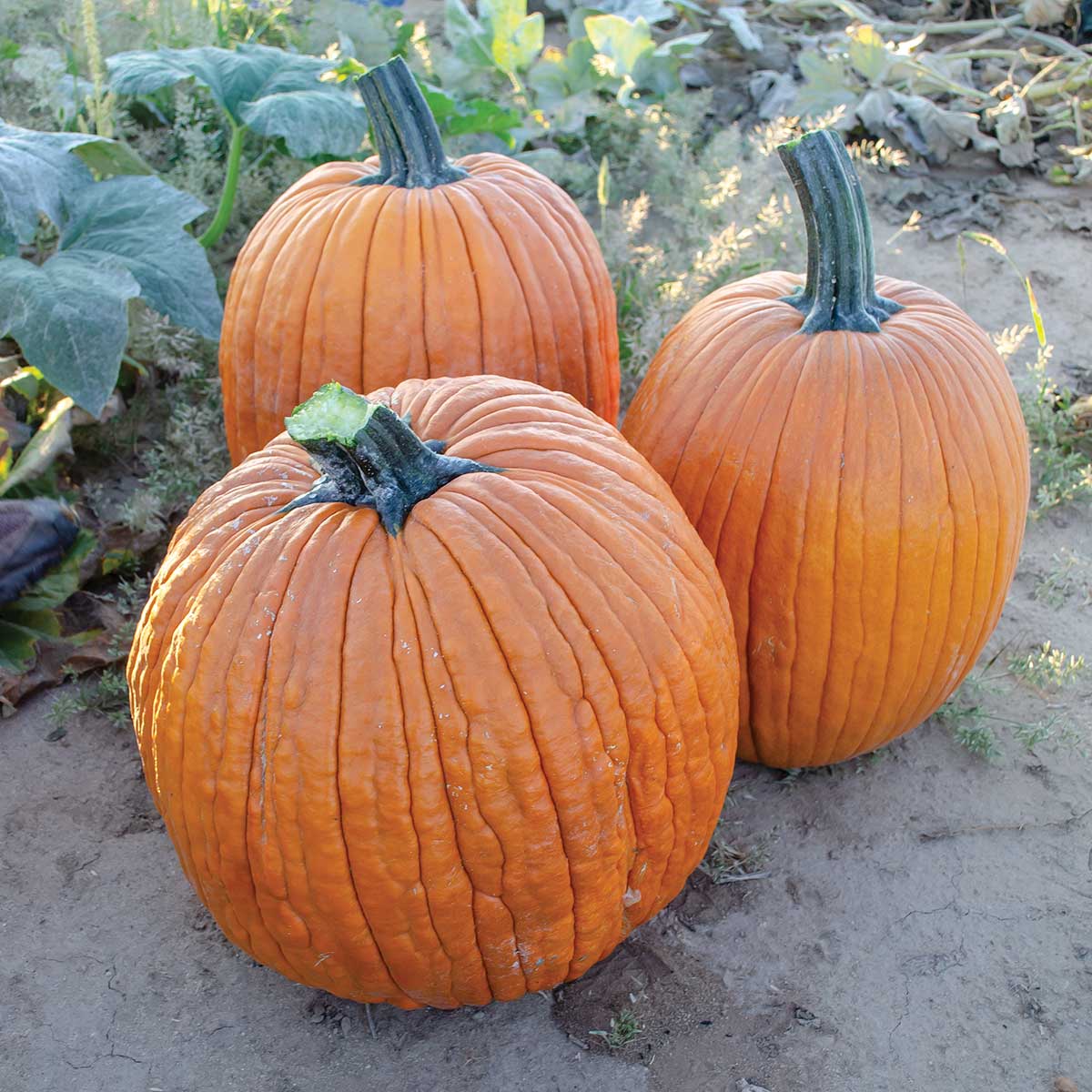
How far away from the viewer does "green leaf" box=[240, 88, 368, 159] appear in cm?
356

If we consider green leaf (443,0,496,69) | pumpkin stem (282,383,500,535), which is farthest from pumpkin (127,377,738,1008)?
green leaf (443,0,496,69)

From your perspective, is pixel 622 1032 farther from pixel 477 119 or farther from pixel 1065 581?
pixel 477 119

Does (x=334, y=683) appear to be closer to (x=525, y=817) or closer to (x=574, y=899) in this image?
(x=525, y=817)

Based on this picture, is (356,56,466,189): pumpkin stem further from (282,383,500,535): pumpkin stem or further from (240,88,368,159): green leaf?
(282,383,500,535): pumpkin stem

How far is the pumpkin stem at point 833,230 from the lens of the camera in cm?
255

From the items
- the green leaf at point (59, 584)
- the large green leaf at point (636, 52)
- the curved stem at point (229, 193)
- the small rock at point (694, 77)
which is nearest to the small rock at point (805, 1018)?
the green leaf at point (59, 584)

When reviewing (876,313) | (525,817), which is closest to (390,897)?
(525,817)

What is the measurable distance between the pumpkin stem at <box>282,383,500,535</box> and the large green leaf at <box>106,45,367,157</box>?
1846 mm

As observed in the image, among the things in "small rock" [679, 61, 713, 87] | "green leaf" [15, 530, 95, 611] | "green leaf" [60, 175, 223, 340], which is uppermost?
"green leaf" [60, 175, 223, 340]

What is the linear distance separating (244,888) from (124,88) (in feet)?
8.54

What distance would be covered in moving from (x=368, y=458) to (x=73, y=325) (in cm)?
134

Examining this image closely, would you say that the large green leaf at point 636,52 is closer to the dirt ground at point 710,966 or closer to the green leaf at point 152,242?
the green leaf at point 152,242

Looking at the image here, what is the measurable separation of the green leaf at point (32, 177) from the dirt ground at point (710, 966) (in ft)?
4.08

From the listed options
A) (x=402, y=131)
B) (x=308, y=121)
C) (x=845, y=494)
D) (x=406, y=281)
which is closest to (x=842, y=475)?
(x=845, y=494)
